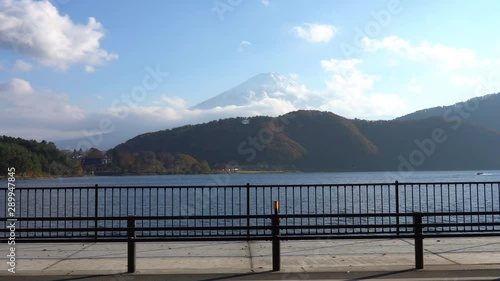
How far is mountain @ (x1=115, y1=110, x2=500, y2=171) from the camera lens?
10488cm

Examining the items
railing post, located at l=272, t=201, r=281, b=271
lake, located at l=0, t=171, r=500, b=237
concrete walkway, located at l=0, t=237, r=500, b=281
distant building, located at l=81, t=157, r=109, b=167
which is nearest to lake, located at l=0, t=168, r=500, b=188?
distant building, located at l=81, t=157, r=109, b=167

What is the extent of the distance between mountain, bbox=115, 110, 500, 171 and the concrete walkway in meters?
87.7

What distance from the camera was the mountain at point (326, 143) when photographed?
344ft

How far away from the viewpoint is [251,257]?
10.9 meters

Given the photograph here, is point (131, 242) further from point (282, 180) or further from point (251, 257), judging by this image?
point (282, 180)

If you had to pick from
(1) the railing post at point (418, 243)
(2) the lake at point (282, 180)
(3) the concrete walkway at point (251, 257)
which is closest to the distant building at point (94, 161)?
(2) the lake at point (282, 180)

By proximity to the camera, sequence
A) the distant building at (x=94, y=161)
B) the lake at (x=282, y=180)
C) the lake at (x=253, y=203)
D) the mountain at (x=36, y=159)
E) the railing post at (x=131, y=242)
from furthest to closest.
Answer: the lake at (x=282, y=180)
the distant building at (x=94, y=161)
the mountain at (x=36, y=159)
the lake at (x=253, y=203)
the railing post at (x=131, y=242)

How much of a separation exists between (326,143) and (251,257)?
336ft

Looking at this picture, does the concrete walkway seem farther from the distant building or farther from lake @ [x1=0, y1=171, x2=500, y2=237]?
the distant building

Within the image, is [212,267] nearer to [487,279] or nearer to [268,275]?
[268,275]

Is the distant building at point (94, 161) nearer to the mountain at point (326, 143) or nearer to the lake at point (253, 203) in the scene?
the mountain at point (326, 143)

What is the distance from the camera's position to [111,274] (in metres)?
9.36

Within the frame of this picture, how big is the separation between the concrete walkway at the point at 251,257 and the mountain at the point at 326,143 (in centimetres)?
8767

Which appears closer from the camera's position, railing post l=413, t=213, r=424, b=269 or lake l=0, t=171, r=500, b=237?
railing post l=413, t=213, r=424, b=269
